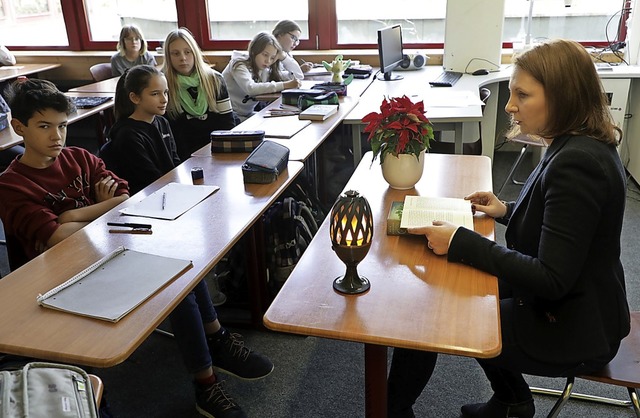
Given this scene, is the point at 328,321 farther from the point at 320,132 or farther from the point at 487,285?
the point at 320,132

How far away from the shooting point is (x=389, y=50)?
4.13 metres

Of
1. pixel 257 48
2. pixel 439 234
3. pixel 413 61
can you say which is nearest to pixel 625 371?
pixel 439 234

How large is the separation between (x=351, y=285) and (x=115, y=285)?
22.7 inches

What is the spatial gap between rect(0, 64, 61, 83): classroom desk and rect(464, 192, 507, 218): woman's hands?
455 centimetres

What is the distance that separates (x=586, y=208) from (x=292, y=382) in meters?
1.26

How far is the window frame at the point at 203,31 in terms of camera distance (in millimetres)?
5031

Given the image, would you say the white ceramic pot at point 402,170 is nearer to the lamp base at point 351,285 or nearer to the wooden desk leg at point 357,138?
the lamp base at point 351,285

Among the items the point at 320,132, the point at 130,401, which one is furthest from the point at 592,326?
the point at 320,132

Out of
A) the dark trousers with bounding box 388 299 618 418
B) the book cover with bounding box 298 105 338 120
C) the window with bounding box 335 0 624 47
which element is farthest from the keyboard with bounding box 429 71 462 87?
the dark trousers with bounding box 388 299 618 418

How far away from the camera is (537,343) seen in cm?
139

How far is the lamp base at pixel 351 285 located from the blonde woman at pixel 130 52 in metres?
4.17

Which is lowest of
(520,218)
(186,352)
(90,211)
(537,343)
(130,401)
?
(130,401)

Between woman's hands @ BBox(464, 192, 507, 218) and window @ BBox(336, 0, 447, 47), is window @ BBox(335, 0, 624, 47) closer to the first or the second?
window @ BBox(336, 0, 447, 47)

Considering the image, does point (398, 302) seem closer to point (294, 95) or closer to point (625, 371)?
point (625, 371)
